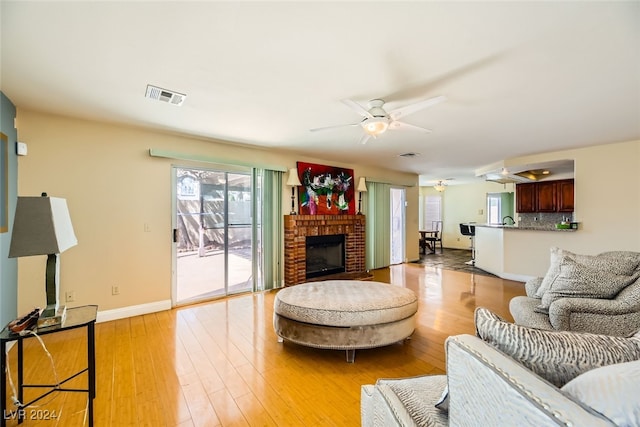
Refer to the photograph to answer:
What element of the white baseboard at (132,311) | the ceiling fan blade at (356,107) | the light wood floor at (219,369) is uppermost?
the ceiling fan blade at (356,107)

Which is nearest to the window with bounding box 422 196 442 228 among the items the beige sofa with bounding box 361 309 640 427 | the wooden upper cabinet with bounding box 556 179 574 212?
the wooden upper cabinet with bounding box 556 179 574 212

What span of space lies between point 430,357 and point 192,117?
3455 millimetres

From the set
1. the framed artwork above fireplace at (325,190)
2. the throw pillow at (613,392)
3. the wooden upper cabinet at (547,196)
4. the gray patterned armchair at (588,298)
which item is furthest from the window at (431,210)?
the throw pillow at (613,392)

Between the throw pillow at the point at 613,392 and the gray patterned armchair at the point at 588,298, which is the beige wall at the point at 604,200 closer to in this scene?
the gray patterned armchair at the point at 588,298

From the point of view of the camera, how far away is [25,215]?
151cm

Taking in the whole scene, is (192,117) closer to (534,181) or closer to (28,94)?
(28,94)

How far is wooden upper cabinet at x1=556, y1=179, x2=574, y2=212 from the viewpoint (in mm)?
6055

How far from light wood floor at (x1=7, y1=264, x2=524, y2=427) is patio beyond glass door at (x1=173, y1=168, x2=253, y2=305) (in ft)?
1.85

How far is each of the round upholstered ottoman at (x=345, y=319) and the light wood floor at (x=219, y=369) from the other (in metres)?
0.18

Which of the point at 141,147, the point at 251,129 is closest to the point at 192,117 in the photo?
the point at 251,129

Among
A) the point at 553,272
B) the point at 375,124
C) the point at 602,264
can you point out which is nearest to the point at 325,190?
the point at 375,124

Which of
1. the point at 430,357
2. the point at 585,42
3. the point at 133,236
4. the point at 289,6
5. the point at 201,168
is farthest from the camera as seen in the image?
the point at 201,168

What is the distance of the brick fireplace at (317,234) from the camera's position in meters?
4.79

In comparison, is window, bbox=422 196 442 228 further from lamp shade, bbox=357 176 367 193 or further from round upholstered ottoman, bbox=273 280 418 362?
round upholstered ottoman, bbox=273 280 418 362
